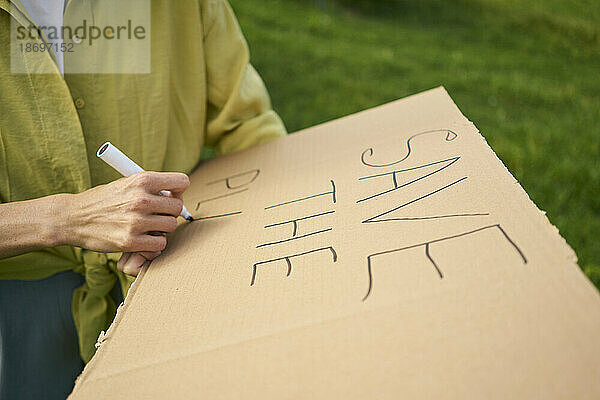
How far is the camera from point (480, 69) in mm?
3109

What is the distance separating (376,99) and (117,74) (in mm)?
1897

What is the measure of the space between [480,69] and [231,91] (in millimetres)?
2306

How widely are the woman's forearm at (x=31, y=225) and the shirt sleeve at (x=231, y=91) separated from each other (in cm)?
41

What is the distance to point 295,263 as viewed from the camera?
682 mm

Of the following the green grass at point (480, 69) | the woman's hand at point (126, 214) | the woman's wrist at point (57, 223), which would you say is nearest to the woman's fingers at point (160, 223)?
the woman's hand at point (126, 214)

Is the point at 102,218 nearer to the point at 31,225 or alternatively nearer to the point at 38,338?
the point at 31,225

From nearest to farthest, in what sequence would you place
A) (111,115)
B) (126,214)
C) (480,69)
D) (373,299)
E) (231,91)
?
(373,299) → (126,214) → (111,115) → (231,91) → (480,69)

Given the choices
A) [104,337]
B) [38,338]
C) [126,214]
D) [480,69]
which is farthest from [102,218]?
[480,69]

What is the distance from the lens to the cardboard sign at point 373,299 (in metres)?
0.50

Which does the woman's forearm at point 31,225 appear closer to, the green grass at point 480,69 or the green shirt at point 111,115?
the green shirt at point 111,115

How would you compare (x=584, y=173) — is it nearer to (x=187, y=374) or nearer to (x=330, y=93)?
(x=330, y=93)

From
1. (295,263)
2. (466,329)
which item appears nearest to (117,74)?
(295,263)

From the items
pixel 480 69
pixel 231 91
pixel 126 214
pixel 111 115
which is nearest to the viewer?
pixel 126 214

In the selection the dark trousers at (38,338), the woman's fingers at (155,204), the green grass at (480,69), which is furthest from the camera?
the green grass at (480,69)
